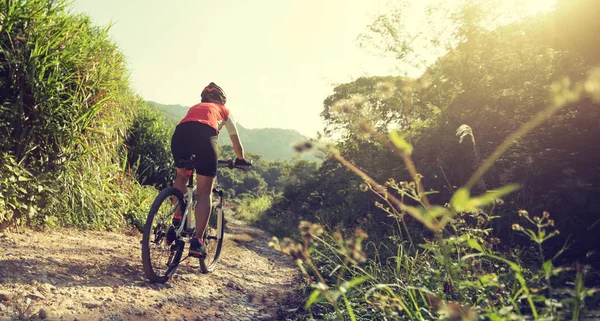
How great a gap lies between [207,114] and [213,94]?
0.52 meters

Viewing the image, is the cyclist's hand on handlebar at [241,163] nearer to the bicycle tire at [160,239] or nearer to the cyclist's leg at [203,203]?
the cyclist's leg at [203,203]

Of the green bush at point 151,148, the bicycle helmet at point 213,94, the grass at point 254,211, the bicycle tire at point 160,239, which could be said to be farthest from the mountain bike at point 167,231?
the grass at point 254,211

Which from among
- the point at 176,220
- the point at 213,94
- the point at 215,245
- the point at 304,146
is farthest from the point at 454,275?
the point at 215,245

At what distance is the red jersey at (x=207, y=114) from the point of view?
356 cm

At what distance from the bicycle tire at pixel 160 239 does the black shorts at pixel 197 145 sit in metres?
0.33

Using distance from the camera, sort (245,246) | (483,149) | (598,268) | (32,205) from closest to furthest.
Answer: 1. (598,268)
2. (32,205)
3. (483,149)
4. (245,246)

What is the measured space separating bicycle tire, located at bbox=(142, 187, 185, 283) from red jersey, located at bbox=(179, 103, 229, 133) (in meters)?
0.70

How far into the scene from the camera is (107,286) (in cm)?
293

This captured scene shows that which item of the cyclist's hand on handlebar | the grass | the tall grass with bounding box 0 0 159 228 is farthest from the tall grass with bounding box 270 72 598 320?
the grass

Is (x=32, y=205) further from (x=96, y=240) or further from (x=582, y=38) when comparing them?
(x=582, y=38)

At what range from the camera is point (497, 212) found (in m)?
4.61

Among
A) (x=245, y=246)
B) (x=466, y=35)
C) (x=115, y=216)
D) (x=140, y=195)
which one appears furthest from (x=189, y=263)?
(x=466, y=35)

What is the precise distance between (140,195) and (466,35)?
6.93m

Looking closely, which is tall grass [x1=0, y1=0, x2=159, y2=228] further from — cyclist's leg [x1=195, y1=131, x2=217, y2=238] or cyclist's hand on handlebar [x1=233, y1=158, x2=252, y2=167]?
cyclist's hand on handlebar [x1=233, y1=158, x2=252, y2=167]
